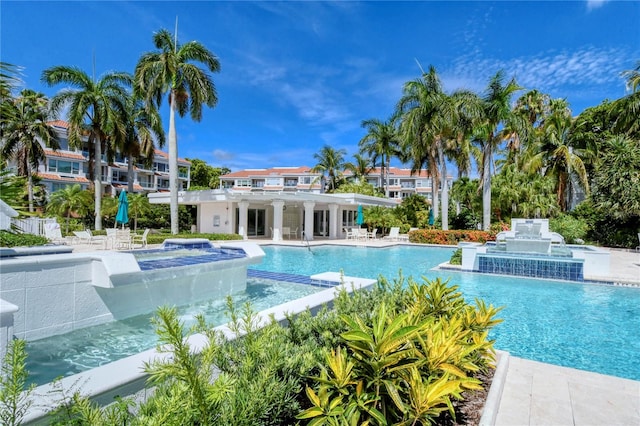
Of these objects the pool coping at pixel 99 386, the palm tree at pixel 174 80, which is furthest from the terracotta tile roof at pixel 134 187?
the pool coping at pixel 99 386

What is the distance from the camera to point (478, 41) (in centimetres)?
1280

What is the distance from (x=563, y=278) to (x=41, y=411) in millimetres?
14039

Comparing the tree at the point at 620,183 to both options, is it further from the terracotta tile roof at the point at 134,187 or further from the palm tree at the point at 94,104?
the terracotta tile roof at the point at 134,187

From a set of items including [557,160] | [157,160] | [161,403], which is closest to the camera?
[161,403]

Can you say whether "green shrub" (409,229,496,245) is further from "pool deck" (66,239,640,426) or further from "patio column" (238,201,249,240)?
"pool deck" (66,239,640,426)

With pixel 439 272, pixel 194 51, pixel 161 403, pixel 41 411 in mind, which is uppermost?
pixel 194 51

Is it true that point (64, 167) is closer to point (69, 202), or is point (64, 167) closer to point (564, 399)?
point (69, 202)

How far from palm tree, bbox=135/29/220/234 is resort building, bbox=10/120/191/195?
39.8 ft

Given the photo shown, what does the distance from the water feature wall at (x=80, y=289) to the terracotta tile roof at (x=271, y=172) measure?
6066 cm

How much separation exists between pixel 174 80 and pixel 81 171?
28.8 meters

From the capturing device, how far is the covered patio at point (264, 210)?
24.9m

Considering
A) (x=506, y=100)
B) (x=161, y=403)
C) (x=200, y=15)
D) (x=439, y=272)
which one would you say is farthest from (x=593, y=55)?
(x=161, y=403)

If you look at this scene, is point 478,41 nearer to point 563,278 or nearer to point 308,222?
point 563,278

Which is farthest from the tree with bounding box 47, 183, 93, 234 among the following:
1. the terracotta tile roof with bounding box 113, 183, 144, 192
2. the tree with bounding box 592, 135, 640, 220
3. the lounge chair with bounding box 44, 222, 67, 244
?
the tree with bounding box 592, 135, 640, 220
